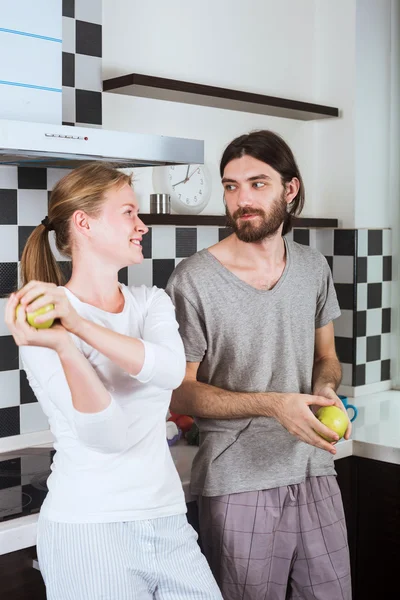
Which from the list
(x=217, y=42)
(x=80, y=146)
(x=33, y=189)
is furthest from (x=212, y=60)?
(x=80, y=146)

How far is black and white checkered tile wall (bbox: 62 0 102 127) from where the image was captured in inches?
90.0

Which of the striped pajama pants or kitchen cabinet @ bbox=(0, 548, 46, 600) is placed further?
kitchen cabinet @ bbox=(0, 548, 46, 600)

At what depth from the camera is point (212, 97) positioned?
256cm

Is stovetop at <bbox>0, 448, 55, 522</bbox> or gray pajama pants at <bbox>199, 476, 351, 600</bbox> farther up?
stovetop at <bbox>0, 448, 55, 522</bbox>

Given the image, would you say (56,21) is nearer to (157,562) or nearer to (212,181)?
(212,181)

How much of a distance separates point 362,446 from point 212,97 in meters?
1.11

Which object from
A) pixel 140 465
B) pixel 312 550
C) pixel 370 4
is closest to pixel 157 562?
pixel 140 465

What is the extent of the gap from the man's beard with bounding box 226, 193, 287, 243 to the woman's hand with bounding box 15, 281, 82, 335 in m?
0.78

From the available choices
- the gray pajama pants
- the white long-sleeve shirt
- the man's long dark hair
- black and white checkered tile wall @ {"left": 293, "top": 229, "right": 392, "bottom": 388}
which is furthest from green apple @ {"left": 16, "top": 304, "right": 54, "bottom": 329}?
black and white checkered tile wall @ {"left": 293, "top": 229, "right": 392, "bottom": 388}

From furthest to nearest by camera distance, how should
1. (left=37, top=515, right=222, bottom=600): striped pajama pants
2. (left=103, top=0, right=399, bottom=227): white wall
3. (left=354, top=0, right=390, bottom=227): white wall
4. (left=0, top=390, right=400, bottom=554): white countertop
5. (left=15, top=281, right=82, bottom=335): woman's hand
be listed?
(left=354, top=0, right=390, bottom=227): white wall → (left=103, top=0, right=399, bottom=227): white wall → (left=0, top=390, right=400, bottom=554): white countertop → (left=37, top=515, right=222, bottom=600): striped pajama pants → (left=15, top=281, right=82, bottom=335): woman's hand

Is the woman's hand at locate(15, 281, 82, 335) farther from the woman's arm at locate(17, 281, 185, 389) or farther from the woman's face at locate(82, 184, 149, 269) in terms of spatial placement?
the woman's face at locate(82, 184, 149, 269)

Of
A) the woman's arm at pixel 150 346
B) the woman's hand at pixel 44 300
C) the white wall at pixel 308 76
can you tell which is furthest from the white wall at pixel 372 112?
the woman's hand at pixel 44 300

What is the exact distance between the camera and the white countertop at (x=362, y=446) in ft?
5.54

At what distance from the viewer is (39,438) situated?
230 cm
